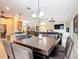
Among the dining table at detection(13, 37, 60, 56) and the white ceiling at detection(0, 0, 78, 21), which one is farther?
the white ceiling at detection(0, 0, 78, 21)

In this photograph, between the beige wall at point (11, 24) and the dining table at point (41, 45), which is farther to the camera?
the beige wall at point (11, 24)

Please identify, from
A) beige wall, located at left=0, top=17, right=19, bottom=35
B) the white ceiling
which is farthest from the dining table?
beige wall, located at left=0, top=17, right=19, bottom=35

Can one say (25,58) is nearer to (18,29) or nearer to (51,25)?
(18,29)

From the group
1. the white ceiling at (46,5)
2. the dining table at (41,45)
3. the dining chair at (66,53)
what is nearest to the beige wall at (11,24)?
the white ceiling at (46,5)

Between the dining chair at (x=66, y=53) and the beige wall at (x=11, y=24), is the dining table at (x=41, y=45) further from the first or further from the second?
the beige wall at (x=11, y=24)

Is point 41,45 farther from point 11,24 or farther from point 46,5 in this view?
point 11,24

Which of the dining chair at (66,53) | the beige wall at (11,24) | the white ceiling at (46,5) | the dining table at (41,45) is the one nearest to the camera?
the dining table at (41,45)

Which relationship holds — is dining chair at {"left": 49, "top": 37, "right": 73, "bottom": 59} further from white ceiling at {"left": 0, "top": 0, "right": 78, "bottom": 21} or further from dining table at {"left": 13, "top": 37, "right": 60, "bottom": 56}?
white ceiling at {"left": 0, "top": 0, "right": 78, "bottom": 21}

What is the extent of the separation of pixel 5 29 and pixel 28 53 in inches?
403

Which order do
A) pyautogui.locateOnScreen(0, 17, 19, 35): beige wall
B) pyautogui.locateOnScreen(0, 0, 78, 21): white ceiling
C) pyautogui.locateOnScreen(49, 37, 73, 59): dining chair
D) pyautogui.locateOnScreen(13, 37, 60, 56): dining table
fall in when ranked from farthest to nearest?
pyautogui.locateOnScreen(0, 17, 19, 35): beige wall
pyautogui.locateOnScreen(0, 0, 78, 21): white ceiling
pyautogui.locateOnScreen(49, 37, 73, 59): dining chair
pyautogui.locateOnScreen(13, 37, 60, 56): dining table

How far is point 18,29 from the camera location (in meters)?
11.6

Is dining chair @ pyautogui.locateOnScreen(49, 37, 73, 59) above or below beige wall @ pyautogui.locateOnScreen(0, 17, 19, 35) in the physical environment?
below

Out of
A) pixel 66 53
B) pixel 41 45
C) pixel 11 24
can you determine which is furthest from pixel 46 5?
pixel 11 24

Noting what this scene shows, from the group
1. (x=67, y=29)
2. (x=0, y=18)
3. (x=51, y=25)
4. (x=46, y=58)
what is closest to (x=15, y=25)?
(x=0, y=18)
